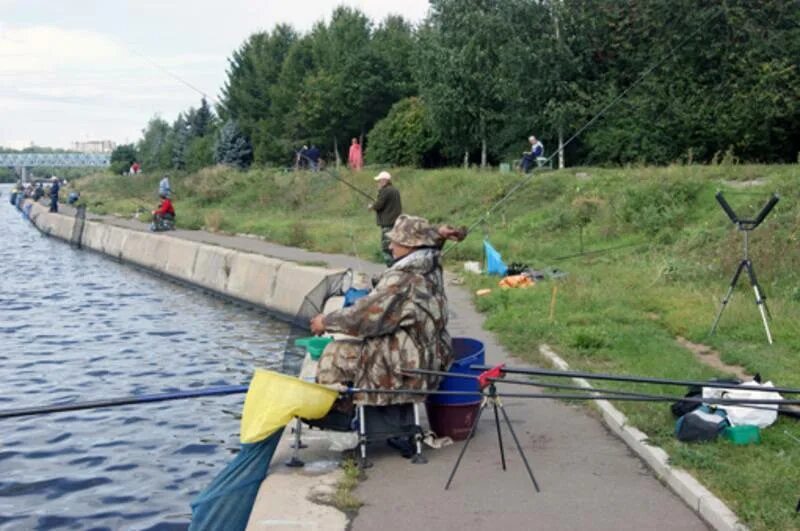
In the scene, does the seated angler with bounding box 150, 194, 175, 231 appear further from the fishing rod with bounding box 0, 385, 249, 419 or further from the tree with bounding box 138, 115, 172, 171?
the tree with bounding box 138, 115, 172, 171


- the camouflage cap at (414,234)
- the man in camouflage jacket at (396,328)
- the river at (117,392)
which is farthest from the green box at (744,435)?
the river at (117,392)

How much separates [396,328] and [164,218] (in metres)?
25.7

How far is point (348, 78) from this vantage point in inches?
2127

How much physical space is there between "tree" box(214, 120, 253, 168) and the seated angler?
123 feet

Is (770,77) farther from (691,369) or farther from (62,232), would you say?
(62,232)

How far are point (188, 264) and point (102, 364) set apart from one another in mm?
9989

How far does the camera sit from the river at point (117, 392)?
884 cm

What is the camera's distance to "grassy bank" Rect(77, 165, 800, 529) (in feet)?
23.6

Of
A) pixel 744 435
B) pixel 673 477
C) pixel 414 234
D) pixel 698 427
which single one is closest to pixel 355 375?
pixel 414 234

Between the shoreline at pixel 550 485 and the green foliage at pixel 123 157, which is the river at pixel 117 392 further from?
the green foliage at pixel 123 157

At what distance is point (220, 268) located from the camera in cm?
2227

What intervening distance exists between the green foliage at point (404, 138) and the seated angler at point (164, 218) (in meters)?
15.6

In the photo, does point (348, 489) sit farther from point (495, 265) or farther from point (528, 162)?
point (528, 162)

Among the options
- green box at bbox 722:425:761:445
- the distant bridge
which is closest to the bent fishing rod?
green box at bbox 722:425:761:445
